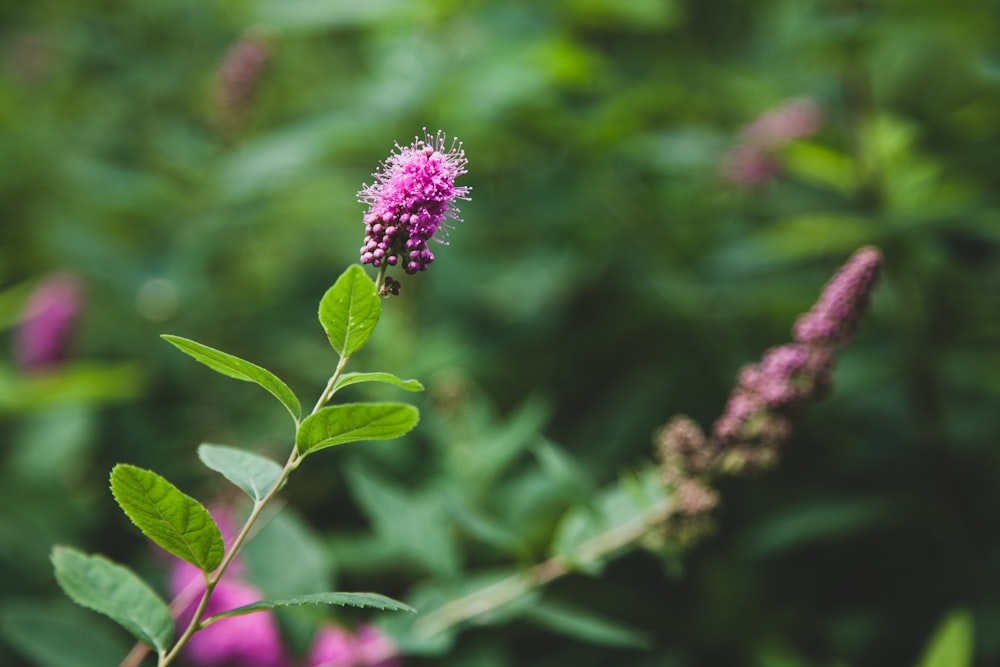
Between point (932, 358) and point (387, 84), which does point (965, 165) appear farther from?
point (387, 84)

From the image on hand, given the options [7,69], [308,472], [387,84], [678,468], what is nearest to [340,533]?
[308,472]

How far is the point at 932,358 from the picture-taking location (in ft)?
5.57

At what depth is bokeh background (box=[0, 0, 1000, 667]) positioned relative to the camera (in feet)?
5.12

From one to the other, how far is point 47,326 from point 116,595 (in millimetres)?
1416

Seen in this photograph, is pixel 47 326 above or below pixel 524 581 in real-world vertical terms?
above

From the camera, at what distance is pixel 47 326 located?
1981 millimetres

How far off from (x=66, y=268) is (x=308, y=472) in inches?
39.0

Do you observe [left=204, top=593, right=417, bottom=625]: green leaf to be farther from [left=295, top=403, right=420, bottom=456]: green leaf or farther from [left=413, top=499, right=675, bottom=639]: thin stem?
[left=413, top=499, right=675, bottom=639]: thin stem

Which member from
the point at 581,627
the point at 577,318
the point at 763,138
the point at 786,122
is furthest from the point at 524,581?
the point at 786,122

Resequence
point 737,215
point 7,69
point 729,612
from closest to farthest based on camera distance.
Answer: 1. point 729,612
2. point 737,215
3. point 7,69

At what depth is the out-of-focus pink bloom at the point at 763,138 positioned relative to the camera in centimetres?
206

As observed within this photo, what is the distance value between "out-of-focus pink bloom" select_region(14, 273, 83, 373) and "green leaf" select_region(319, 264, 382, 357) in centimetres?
162

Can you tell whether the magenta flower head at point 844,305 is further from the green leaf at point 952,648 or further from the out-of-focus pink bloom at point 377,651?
the out-of-focus pink bloom at point 377,651

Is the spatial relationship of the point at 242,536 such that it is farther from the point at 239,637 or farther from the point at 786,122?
the point at 786,122
